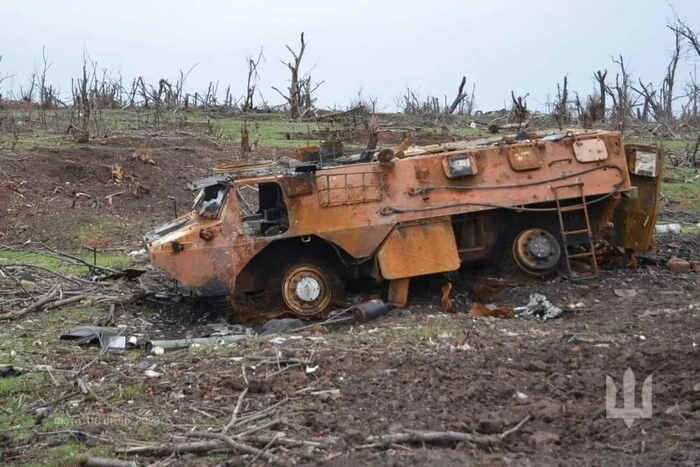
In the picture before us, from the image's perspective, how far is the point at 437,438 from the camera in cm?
593

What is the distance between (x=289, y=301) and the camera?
1082 cm

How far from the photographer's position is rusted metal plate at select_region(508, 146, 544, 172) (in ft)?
37.6

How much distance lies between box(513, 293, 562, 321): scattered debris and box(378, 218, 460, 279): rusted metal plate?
916 mm

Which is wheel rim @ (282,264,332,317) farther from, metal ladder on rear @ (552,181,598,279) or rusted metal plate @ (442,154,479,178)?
metal ladder on rear @ (552,181,598,279)

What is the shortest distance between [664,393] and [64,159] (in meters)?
16.3

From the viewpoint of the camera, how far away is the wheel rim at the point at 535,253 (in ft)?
38.0

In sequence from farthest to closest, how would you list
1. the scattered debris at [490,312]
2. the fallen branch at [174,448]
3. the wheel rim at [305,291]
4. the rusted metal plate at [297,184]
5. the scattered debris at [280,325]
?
1. the wheel rim at [305,291]
2. the rusted metal plate at [297,184]
3. the scattered debris at [490,312]
4. the scattered debris at [280,325]
5. the fallen branch at [174,448]

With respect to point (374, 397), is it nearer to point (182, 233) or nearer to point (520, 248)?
point (182, 233)

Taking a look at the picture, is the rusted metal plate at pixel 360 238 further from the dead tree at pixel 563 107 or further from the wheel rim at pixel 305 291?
the dead tree at pixel 563 107

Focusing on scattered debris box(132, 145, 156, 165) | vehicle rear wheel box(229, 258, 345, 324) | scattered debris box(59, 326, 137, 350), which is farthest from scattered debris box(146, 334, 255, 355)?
scattered debris box(132, 145, 156, 165)

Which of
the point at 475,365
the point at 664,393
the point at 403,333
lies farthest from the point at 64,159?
the point at 664,393

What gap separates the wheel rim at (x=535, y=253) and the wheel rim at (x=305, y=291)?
2.37 m

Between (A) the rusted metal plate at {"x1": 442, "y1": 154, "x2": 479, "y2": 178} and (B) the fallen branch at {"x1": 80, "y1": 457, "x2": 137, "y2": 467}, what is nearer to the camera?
(B) the fallen branch at {"x1": 80, "y1": 457, "x2": 137, "y2": 467}

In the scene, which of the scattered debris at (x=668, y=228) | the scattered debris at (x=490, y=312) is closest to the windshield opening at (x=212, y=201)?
the scattered debris at (x=490, y=312)
